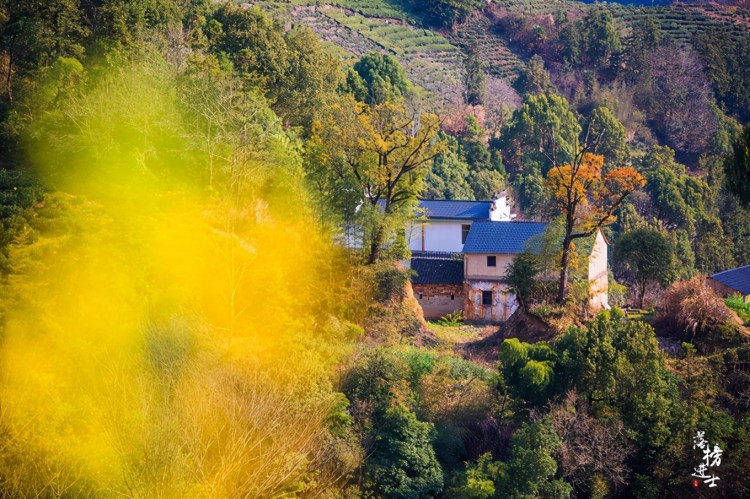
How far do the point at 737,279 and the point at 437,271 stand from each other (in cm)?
926

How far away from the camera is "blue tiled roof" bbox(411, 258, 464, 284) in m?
31.0

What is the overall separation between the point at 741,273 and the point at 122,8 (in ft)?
66.9

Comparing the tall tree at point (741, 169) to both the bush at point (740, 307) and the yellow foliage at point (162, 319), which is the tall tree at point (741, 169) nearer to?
the bush at point (740, 307)

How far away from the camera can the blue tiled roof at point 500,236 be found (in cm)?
3070

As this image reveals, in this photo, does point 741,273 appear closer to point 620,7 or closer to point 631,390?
point 631,390

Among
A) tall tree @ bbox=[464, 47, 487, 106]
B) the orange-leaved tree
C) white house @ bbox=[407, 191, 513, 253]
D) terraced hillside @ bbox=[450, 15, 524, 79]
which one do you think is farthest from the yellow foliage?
terraced hillside @ bbox=[450, 15, 524, 79]

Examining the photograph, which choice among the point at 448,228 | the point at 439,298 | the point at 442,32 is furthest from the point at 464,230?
the point at 442,32

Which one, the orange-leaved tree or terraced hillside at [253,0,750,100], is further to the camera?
Answer: terraced hillside at [253,0,750,100]

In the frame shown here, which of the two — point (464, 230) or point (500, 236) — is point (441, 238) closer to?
point (464, 230)

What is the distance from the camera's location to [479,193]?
47.2 metres

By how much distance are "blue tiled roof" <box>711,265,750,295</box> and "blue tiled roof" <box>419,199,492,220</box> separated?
9.53 metres

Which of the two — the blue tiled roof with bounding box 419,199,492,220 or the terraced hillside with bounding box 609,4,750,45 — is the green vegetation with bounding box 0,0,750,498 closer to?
the blue tiled roof with bounding box 419,199,492,220

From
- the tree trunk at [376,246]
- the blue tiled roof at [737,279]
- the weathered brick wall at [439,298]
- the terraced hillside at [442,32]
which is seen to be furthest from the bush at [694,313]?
the terraced hillside at [442,32]

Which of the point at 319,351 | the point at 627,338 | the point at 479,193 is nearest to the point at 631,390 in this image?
the point at 627,338
